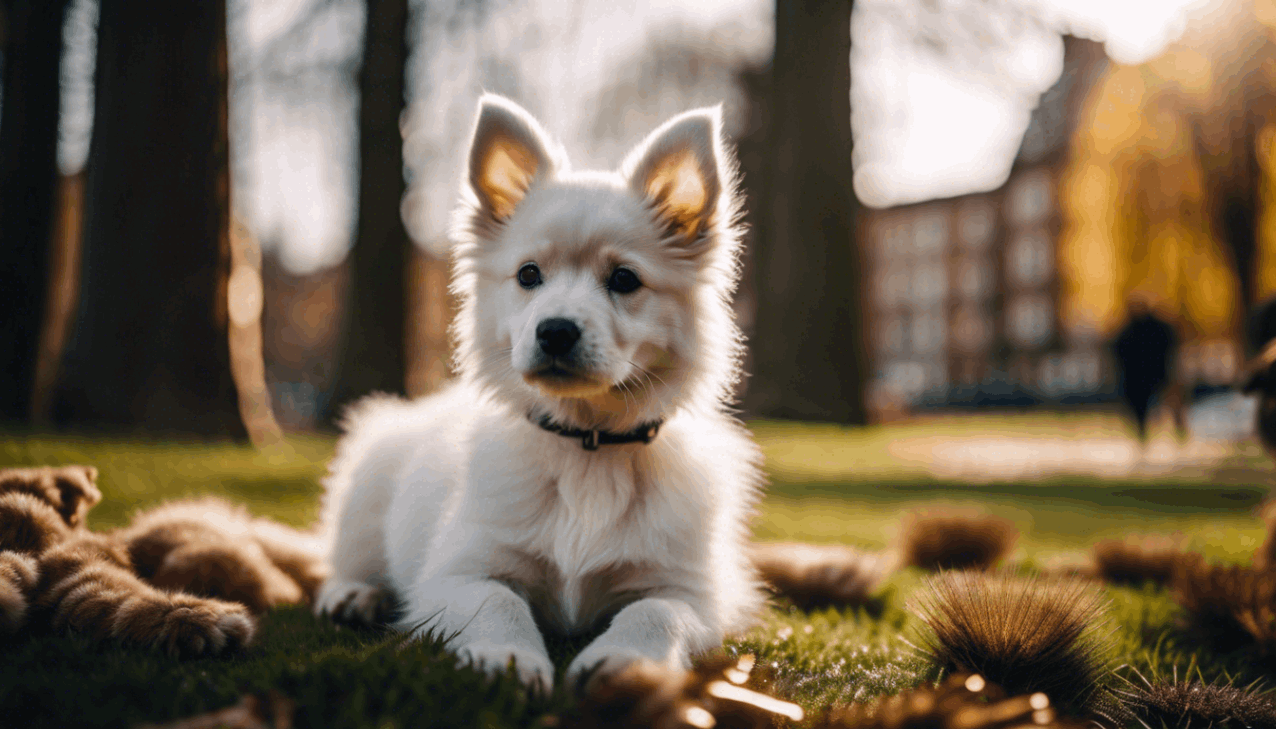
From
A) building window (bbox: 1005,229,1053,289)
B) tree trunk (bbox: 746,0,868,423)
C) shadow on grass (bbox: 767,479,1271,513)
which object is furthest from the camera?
building window (bbox: 1005,229,1053,289)

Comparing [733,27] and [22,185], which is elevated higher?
[733,27]

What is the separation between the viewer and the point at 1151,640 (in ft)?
10.7

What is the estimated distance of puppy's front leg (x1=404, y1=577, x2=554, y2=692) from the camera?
195cm

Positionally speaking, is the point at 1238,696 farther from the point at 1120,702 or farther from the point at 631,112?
the point at 631,112

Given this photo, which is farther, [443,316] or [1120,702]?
[443,316]

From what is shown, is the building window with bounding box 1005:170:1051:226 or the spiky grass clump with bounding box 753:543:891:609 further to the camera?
the building window with bounding box 1005:170:1051:226

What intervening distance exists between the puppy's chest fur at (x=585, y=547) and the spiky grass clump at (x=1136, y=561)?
316 centimetres

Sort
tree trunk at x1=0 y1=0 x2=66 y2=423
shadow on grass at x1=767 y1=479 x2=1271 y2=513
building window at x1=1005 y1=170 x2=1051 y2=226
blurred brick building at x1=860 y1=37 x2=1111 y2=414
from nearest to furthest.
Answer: tree trunk at x1=0 y1=0 x2=66 y2=423, shadow on grass at x1=767 y1=479 x2=1271 y2=513, blurred brick building at x1=860 y1=37 x2=1111 y2=414, building window at x1=1005 y1=170 x2=1051 y2=226

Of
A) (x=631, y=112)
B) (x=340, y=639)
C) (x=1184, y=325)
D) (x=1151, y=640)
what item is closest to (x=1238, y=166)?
(x=1184, y=325)

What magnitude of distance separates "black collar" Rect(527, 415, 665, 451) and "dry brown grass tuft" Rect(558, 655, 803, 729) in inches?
38.9

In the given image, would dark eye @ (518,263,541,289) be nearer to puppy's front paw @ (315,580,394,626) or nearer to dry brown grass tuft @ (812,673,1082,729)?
puppy's front paw @ (315,580,394,626)

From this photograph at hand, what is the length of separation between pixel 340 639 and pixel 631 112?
53.1 ft

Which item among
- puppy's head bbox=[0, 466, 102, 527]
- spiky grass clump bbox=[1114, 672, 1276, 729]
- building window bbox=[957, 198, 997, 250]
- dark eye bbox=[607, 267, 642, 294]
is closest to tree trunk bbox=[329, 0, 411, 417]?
puppy's head bbox=[0, 466, 102, 527]

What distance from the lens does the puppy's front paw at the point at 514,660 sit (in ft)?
6.14
